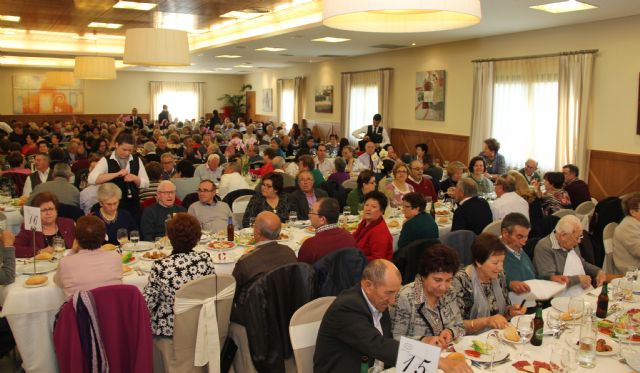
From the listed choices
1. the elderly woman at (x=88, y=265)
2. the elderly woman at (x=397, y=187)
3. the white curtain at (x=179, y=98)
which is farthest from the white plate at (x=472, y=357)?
the white curtain at (x=179, y=98)

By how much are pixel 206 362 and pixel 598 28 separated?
27.7 feet

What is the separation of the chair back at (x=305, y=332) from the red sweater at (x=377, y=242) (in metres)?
1.71

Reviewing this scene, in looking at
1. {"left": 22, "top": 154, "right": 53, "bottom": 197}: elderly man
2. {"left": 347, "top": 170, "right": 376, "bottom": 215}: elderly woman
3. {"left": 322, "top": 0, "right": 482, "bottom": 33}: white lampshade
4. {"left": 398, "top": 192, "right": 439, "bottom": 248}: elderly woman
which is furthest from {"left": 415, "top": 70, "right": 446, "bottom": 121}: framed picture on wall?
{"left": 322, "top": 0, "right": 482, "bottom": 33}: white lampshade

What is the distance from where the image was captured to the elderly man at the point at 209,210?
18.4 ft

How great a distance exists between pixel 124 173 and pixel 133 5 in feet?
16.3

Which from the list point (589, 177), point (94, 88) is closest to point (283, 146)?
point (589, 177)

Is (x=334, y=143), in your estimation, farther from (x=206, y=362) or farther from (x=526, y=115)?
(x=206, y=362)

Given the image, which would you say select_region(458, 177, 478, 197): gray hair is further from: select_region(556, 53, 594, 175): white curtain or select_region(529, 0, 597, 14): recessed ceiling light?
select_region(556, 53, 594, 175): white curtain

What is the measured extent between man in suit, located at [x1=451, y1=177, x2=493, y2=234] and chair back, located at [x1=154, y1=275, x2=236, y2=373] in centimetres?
294

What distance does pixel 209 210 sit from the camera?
5.69 metres

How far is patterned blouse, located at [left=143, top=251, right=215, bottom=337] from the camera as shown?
3510mm

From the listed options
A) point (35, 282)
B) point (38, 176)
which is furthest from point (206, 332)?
Result: point (38, 176)

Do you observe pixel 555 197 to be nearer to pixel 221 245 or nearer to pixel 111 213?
pixel 221 245

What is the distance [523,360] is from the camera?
2.84 m
